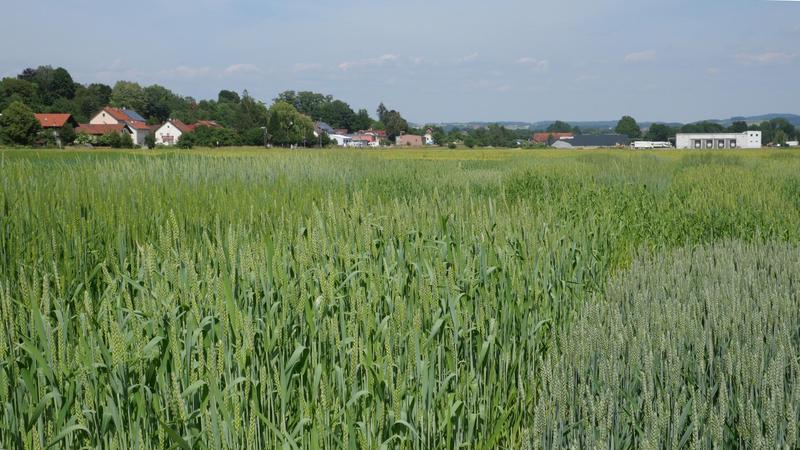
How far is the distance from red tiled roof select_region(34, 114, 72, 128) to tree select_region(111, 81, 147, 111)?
3732 cm

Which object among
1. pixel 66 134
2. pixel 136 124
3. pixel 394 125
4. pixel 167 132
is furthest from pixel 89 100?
pixel 394 125

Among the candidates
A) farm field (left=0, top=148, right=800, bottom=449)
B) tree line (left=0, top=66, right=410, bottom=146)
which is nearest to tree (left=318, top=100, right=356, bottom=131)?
tree line (left=0, top=66, right=410, bottom=146)

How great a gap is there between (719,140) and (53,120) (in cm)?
5707

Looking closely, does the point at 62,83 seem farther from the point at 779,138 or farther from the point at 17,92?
the point at 779,138

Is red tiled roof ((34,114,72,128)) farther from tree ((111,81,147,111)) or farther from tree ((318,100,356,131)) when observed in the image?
tree ((318,100,356,131))

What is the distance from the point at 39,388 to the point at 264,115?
6350 centimetres

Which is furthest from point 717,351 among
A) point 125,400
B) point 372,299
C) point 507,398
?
point 125,400

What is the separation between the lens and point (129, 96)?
84.6 m

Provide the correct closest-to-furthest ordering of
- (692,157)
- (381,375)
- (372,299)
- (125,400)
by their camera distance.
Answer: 1. (125,400)
2. (381,375)
3. (372,299)
4. (692,157)

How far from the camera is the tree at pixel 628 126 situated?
3492 inches

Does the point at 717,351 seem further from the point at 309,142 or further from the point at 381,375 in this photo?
the point at 309,142

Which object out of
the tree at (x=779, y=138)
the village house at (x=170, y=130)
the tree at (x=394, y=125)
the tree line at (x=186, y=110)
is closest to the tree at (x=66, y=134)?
the tree line at (x=186, y=110)

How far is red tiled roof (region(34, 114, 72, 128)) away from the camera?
42844mm

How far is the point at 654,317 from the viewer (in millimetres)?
3412
